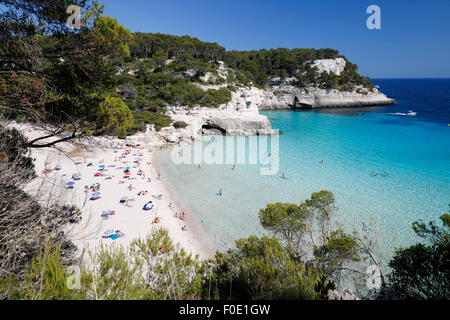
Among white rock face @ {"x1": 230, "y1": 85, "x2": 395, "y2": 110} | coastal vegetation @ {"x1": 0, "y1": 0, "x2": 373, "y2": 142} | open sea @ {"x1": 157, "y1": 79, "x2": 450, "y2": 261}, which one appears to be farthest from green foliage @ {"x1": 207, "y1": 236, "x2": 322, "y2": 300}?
white rock face @ {"x1": 230, "y1": 85, "x2": 395, "y2": 110}

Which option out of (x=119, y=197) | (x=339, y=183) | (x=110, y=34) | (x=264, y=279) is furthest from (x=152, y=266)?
(x=339, y=183)

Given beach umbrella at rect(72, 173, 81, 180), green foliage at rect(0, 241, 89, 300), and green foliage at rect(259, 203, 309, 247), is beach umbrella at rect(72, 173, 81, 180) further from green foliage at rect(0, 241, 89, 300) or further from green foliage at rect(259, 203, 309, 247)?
green foliage at rect(0, 241, 89, 300)

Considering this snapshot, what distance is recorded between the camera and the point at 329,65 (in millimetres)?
66312

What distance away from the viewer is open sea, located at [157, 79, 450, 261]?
12773 millimetres

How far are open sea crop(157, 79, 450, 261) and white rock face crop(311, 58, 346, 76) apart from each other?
136 ft

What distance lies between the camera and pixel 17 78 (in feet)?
15.8

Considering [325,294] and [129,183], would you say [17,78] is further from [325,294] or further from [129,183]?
[129,183]

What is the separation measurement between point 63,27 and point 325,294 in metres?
10.3

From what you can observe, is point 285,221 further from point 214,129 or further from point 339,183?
point 214,129

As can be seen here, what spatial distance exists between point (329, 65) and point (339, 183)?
6404 cm

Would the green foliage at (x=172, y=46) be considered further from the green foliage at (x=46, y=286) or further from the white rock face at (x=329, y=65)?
the green foliage at (x=46, y=286)

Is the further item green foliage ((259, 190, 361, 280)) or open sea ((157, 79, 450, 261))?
Result: open sea ((157, 79, 450, 261))

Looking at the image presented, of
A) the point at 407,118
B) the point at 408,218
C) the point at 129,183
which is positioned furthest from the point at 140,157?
the point at 407,118
